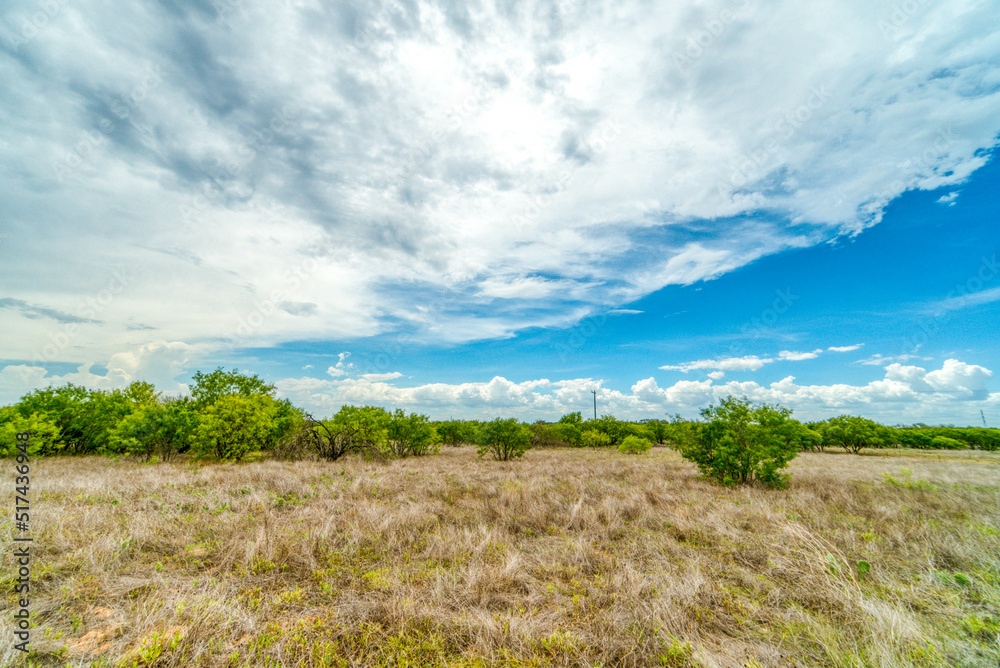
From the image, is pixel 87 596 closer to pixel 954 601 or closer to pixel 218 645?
pixel 218 645

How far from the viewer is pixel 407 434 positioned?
2747 cm

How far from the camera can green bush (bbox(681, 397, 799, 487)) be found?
40.7 ft

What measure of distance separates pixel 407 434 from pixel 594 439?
24.1 metres

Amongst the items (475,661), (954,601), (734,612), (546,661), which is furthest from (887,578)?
(475,661)

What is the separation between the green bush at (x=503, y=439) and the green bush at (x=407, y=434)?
13.9 feet

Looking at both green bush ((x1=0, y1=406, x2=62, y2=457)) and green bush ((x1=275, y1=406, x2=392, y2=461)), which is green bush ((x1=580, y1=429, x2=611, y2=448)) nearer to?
green bush ((x1=275, y1=406, x2=392, y2=461))

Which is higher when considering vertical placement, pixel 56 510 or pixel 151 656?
pixel 56 510

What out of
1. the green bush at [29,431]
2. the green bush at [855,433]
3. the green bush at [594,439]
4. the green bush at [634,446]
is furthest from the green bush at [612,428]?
the green bush at [29,431]

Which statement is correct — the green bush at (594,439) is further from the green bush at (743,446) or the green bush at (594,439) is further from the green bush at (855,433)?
the green bush at (743,446)

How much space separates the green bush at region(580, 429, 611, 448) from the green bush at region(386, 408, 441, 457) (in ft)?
71.8

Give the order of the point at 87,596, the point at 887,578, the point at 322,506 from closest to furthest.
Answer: the point at 87,596
the point at 887,578
the point at 322,506

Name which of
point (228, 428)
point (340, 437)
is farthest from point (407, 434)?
point (228, 428)

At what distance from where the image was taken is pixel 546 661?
144 inches

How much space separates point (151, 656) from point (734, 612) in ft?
20.1
